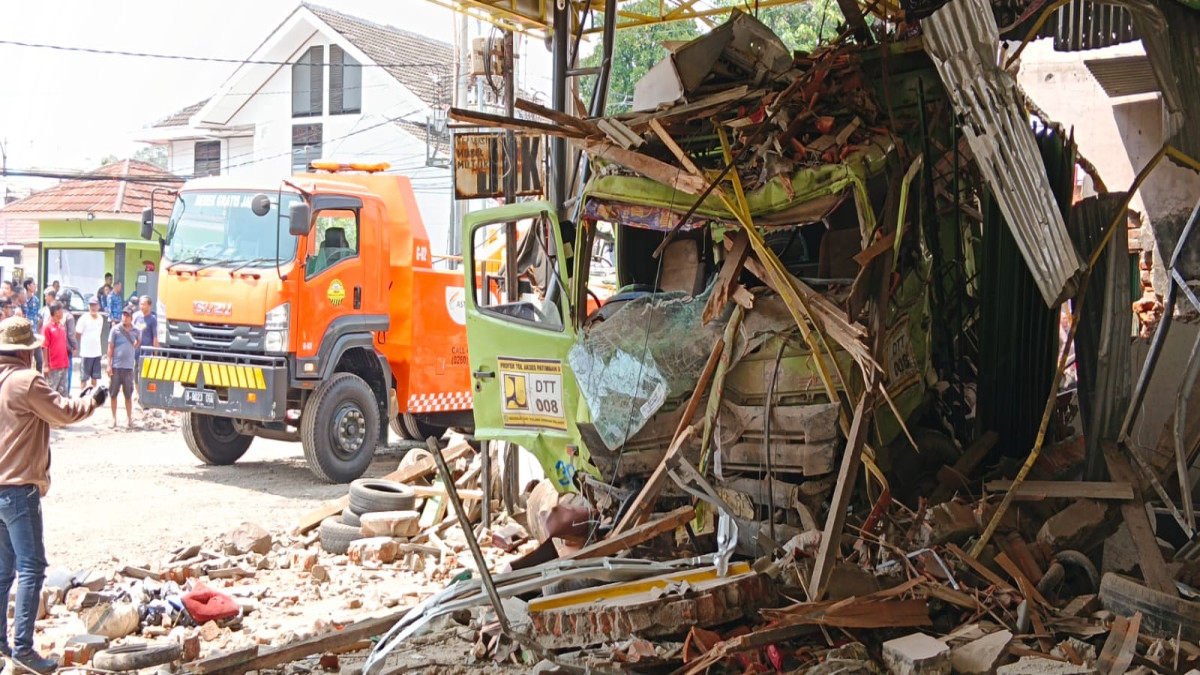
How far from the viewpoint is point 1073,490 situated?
582 cm

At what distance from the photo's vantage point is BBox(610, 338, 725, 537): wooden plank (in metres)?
5.89

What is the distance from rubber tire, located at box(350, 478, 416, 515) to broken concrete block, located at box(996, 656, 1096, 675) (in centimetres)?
608

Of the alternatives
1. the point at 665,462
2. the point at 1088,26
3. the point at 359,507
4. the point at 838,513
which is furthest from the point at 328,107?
the point at 838,513

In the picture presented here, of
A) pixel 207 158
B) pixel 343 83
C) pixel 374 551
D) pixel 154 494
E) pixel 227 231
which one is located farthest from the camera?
pixel 207 158

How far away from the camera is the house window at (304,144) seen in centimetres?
3089

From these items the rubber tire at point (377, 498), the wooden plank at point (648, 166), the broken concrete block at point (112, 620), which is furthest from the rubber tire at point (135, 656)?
the wooden plank at point (648, 166)

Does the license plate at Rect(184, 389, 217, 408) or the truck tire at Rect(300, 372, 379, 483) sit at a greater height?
the license plate at Rect(184, 389, 217, 408)

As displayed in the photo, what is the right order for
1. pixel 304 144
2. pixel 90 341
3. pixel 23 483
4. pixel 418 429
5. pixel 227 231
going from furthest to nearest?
pixel 304 144
pixel 90 341
pixel 418 429
pixel 227 231
pixel 23 483

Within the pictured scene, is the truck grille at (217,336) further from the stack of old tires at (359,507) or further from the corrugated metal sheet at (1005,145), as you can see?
the corrugated metal sheet at (1005,145)

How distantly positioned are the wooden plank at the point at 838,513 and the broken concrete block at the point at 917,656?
0.41m

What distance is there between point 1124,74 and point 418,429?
931 cm

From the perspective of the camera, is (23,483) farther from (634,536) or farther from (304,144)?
(304,144)

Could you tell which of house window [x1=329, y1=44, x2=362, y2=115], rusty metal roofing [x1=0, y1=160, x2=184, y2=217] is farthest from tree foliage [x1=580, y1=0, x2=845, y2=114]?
rusty metal roofing [x1=0, y1=160, x2=184, y2=217]

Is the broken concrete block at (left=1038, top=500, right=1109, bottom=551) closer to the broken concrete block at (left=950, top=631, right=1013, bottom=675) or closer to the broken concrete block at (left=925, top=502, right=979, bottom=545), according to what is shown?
the broken concrete block at (left=925, top=502, right=979, bottom=545)
